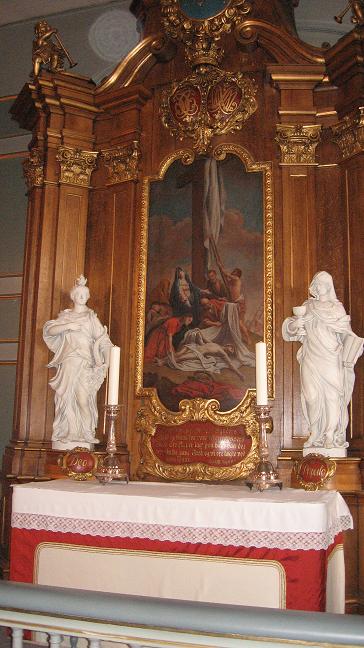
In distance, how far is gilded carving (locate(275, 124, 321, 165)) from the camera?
6484 mm

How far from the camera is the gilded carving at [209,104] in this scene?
679cm

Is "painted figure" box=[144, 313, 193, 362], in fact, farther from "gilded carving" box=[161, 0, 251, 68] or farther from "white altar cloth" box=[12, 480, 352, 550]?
"gilded carving" box=[161, 0, 251, 68]

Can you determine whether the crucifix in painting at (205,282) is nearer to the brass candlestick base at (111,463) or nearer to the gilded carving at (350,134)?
the gilded carving at (350,134)

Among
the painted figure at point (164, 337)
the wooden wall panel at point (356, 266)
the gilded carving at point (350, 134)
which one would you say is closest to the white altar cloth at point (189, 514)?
the wooden wall panel at point (356, 266)

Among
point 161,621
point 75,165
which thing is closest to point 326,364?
point 75,165

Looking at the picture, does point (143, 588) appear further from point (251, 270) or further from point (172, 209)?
point (172, 209)

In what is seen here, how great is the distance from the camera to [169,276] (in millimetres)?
6746

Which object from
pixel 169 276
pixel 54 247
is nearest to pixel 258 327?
pixel 169 276

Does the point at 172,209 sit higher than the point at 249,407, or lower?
higher

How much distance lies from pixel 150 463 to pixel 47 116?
3863 millimetres

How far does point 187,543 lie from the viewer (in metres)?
4.07

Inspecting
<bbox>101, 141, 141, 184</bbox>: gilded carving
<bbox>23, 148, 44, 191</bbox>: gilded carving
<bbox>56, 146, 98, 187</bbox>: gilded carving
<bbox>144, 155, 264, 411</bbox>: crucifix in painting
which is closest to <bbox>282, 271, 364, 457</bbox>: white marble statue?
<bbox>144, 155, 264, 411</bbox>: crucifix in painting

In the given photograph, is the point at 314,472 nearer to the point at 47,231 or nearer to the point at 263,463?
the point at 263,463

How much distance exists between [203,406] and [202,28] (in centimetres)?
372
